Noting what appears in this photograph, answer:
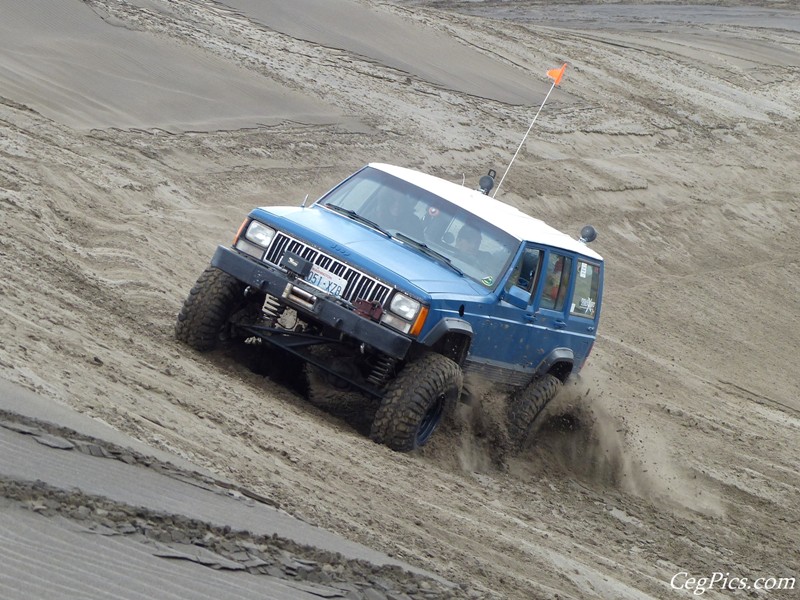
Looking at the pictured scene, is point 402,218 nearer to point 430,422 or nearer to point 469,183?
point 430,422

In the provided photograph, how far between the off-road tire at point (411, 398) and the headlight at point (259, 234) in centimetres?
135

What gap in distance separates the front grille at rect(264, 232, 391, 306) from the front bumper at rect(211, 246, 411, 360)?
0.11 metres

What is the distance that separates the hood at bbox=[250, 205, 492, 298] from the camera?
847 centimetres

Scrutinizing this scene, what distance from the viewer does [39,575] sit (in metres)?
4.30

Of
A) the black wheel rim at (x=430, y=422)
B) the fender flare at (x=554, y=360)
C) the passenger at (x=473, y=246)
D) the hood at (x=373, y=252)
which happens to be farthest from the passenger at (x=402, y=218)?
the fender flare at (x=554, y=360)

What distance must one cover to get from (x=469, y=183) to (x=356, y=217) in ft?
34.0

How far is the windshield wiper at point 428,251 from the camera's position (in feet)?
30.1

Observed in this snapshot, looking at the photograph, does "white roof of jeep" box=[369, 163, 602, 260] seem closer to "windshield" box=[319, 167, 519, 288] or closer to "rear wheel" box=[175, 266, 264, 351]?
"windshield" box=[319, 167, 519, 288]

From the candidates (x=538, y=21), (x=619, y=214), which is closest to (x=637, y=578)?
(x=619, y=214)

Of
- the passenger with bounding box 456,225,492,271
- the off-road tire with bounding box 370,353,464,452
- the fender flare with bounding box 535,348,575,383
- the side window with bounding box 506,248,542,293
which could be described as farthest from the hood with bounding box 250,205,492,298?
the fender flare with bounding box 535,348,575,383

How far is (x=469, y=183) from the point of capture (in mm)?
19688

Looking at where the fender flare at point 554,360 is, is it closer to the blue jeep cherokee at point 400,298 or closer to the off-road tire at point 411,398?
the blue jeep cherokee at point 400,298

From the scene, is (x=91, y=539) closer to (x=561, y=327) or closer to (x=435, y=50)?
(x=561, y=327)

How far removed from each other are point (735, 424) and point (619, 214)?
866cm
